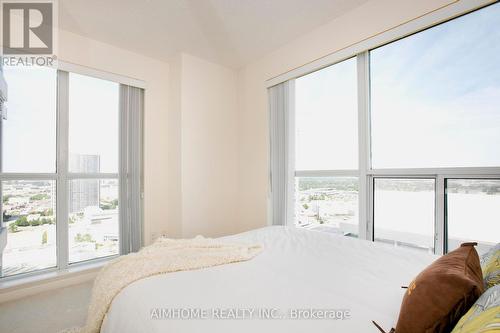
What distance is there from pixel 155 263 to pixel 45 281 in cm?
200

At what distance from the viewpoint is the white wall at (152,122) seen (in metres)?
3.03

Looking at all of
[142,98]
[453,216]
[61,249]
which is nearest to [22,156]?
[61,249]

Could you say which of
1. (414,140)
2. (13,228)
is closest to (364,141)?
(414,140)

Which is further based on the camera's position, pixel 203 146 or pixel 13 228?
pixel 203 146

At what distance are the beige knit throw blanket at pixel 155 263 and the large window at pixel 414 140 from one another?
4.27 feet

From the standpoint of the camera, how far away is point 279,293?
1.11 metres

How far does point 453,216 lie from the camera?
1.92 m

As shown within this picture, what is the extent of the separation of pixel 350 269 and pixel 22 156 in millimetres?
3225

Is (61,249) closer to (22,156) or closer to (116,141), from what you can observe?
(22,156)

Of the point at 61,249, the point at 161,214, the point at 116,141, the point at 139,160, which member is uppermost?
the point at 116,141

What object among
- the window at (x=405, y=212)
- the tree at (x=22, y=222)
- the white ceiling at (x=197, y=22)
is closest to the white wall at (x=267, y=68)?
the white ceiling at (x=197, y=22)

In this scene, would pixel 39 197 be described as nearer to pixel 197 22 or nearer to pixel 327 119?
pixel 197 22

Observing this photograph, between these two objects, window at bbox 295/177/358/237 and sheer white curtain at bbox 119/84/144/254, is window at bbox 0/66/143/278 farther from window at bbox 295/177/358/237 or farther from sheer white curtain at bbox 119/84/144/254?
window at bbox 295/177/358/237

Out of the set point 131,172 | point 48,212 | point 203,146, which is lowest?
point 48,212
